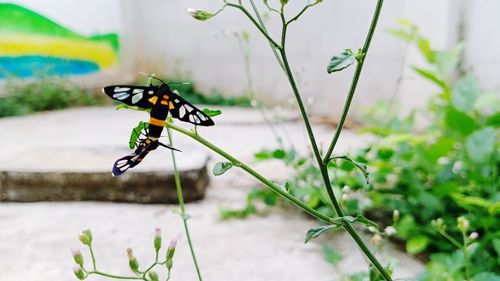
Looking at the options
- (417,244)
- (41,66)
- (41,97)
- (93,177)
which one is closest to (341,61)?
(417,244)

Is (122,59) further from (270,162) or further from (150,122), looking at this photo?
(150,122)

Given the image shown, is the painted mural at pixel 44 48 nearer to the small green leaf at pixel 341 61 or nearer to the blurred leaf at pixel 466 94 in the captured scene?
the blurred leaf at pixel 466 94

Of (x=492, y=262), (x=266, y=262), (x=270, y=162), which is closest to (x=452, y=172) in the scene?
(x=492, y=262)

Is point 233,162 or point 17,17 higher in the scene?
point 233,162

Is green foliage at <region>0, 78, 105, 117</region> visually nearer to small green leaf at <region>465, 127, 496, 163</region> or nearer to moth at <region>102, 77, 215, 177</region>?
small green leaf at <region>465, 127, 496, 163</region>

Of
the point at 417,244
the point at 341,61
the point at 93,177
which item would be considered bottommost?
the point at 93,177

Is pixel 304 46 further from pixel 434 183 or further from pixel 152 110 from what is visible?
pixel 152 110

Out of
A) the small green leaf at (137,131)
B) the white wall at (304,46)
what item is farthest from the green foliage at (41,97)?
the small green leaf at (137,131)
